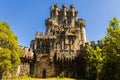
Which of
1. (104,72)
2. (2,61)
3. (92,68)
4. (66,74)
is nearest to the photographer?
(2,61)

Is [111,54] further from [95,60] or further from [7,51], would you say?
[7,51]

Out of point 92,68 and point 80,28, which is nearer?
point 92,68

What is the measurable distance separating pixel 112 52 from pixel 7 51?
1782 centimetres

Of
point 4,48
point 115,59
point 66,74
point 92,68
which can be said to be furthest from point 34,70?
point 115,59

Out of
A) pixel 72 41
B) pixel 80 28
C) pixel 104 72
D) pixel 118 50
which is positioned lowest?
pixel 104 72

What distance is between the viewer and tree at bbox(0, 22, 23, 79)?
46.1m

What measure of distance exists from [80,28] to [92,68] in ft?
113

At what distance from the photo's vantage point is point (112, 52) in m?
47.3

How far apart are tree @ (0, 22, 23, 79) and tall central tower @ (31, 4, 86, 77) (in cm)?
1644

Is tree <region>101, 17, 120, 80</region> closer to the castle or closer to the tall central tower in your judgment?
the castle

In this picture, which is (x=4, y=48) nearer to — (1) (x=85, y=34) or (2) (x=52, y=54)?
(2) (x=52, y=54)

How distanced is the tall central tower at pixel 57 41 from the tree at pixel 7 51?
647 inches

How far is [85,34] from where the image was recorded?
9256 cm

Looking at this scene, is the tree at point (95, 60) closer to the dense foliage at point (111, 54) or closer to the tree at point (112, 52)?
the dense foliage at point (111, 54)
